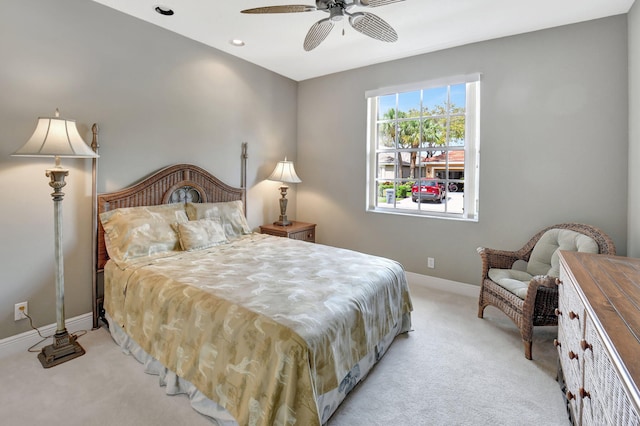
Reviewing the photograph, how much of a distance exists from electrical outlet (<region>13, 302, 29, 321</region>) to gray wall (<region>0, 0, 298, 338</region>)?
0.03 meters

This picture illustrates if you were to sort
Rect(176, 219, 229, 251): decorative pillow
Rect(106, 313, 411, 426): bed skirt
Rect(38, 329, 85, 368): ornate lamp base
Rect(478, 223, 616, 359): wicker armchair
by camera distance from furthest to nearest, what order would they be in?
Rect(176, 219, 229, 251): decorative pillow < Rect(478, 223, 616, 359): wicker armchair < Rect(38, 329, 85, 368): ornate lamp base < Rect(106, 313, 411, 426): bed skirt

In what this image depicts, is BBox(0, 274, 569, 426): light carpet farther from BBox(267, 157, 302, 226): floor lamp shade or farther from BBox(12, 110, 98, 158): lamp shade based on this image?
BBox(267, 157, 302, 226): floor lamp shade

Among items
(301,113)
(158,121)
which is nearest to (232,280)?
(158,121)

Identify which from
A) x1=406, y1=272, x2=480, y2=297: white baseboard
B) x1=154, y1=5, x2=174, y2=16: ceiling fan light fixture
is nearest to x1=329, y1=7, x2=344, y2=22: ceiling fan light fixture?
x1=154, y1=5, x2=174, y2=16: ceiling fan light fixture

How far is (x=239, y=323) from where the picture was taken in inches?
65.6

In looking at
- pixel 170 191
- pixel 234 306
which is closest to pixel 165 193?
pixel 170 191

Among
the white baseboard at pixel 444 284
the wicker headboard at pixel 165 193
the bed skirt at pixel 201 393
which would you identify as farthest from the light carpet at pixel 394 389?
the white baseboard at pixel 444 284

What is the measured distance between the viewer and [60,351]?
2311 millimetres

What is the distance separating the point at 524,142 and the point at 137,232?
3.75 metres

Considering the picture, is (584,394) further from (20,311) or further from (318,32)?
(20,311)

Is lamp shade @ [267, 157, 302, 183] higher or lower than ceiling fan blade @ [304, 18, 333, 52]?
lower

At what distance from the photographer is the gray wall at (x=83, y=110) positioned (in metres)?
2.37

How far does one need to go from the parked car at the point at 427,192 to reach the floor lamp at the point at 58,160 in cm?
334

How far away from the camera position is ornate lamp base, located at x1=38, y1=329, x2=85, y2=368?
2256mm
